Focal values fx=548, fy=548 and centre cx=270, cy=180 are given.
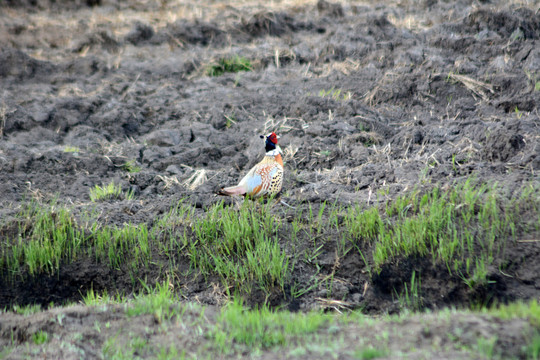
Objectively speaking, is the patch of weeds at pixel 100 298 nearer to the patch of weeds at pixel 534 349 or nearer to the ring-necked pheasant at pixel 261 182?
the ring-necked pheasant at pixel 261 182

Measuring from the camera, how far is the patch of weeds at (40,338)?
3134mm

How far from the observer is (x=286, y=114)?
22.0 feet

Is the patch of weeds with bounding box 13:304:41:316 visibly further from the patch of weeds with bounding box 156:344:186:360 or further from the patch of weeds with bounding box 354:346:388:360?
the patch of weeds with bounding box 354:346:388:360

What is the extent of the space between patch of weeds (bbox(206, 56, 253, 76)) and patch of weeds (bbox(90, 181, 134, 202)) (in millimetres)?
3588

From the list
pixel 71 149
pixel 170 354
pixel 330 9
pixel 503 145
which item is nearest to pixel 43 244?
pixel 170 354

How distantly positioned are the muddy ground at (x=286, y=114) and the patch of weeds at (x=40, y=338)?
1048mm

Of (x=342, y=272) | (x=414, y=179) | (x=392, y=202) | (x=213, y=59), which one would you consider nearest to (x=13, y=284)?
(x=342, y=272)

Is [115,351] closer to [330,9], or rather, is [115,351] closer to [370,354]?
[370,354]

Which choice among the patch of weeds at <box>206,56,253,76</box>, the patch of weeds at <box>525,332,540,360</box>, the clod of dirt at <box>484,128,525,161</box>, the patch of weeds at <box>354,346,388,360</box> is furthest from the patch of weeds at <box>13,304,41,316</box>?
the patch of weeds at <box>206,56,253,76</box>

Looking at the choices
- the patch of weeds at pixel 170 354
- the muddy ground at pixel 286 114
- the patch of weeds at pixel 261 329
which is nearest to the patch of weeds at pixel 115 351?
the patch of weeds at pixel 170 354

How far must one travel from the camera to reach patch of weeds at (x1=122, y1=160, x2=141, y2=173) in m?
5.83

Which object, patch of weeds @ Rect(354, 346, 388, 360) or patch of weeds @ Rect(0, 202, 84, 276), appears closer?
patch of weeds @ Rect(354, 346, 388, 360)

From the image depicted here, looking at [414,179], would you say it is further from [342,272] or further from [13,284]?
[13,284]

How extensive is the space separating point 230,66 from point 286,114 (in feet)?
6.79
